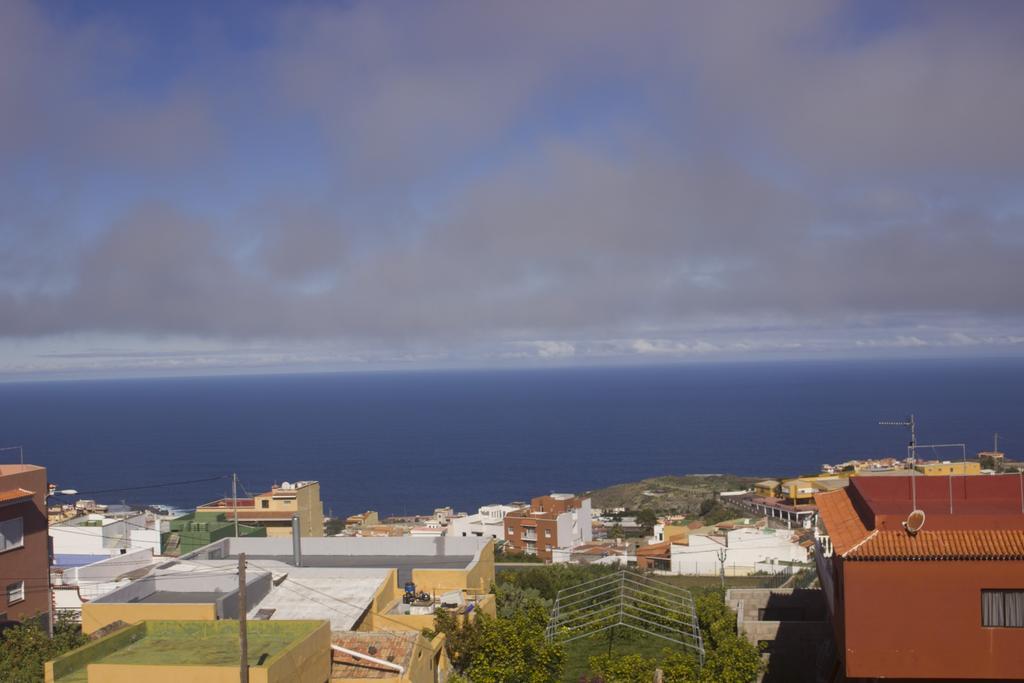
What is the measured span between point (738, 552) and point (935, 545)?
96.0 feet

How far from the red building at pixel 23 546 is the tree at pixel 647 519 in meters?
49.8

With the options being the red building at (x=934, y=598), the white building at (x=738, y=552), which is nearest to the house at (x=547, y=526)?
the white building at (x=738, y=552)

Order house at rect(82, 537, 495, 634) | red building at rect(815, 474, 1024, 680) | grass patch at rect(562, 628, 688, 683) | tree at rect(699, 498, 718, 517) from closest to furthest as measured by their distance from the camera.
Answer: red building at rect(815, 474, 1024, 680) → house at rect(82, 537, 495, 634) → grass patch at rect(562, 628, 688, 683) → tree at rect(699, 498, 718, 517)

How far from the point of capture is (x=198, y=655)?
1138cm

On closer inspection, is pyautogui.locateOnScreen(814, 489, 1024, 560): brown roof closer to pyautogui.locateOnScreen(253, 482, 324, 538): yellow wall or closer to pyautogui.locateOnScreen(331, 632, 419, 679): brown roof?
pyautogui.locateOnScreen(331, 632, 419, 679): brown roof

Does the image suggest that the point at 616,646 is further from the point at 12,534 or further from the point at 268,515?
the point at 268,515

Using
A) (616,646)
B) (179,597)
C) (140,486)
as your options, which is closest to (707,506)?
(616,646)

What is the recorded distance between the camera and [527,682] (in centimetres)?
1334

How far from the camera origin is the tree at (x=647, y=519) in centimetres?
6575

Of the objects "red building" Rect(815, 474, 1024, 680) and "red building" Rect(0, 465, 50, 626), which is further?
"red building" Rect(0, 465, 50, 626)

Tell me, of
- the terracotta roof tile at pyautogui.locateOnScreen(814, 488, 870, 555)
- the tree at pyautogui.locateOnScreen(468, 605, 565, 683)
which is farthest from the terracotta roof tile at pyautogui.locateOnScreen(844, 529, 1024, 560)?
the tree at pyautogui.locateOnScreen(468, 605, 565, 683)

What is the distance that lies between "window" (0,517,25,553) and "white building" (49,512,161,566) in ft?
45.9

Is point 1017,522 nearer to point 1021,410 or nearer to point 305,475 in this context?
point 305,475

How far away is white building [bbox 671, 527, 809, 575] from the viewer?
38.7 metres
